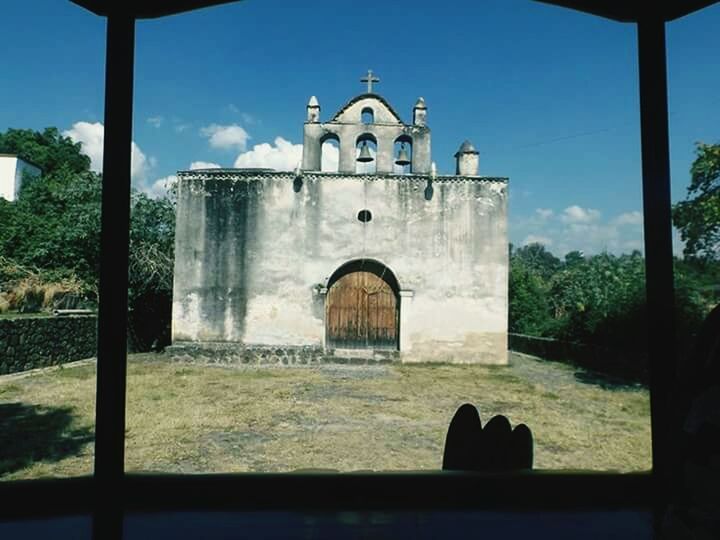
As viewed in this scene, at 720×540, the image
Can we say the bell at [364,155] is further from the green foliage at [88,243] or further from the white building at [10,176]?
the white building at [10,176]

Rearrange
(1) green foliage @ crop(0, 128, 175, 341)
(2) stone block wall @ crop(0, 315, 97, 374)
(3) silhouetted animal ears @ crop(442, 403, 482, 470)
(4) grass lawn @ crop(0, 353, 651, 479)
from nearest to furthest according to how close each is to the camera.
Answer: (3) silhouetted animal ears @ crop(442, 403, 482, 470)
(4) grass lawn @ crop(0, 353, 651, 479)
(2) stone block wall @ crop(0, 315, 97, 374)
(1) green foliage @ crop(0, 128, 175, 341)

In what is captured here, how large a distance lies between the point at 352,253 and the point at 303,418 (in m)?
6.81

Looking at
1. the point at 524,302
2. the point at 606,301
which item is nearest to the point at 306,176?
the point at 606,301

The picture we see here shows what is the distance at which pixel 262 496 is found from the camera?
1918mm

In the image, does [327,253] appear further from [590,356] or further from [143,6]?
[143,6]

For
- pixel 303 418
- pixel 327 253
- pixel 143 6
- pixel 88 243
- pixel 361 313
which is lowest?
pixel 303 418

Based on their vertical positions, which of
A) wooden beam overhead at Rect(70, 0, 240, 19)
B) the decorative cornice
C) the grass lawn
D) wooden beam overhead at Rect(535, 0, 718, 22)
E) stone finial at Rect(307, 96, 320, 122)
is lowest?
the grass lawn

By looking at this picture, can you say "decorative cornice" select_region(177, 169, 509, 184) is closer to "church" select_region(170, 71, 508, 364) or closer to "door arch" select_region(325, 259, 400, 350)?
"church" select_region(170, 71, 508, 364)

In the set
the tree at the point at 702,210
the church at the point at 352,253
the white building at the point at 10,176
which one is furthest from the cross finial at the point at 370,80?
the white building at the point at 10,176

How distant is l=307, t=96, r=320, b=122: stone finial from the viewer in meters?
12.9

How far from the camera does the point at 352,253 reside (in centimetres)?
1303

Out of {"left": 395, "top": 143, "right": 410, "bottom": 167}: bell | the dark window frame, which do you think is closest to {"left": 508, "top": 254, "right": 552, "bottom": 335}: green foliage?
{"left": 395, "top": 143, "right": 410, "bottom": 167}: bell

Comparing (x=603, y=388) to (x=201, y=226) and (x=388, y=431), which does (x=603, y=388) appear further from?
(x=201, y=226)

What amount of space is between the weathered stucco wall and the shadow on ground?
588cm
